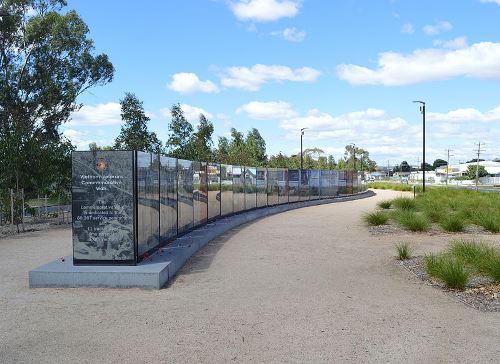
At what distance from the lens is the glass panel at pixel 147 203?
8999mm

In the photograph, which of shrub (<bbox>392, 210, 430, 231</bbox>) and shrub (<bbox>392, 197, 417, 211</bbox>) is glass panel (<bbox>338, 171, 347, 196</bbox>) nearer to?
shrub (<bbox>392, 197, 417, 211</bbox>)

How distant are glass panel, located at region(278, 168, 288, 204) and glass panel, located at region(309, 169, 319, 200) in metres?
3.77

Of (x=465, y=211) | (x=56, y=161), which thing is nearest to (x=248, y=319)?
(x=465, y=211)

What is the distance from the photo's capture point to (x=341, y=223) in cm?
1778

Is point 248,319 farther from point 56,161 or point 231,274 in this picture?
point 56,161

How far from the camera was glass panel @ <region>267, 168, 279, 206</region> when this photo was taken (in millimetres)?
23766

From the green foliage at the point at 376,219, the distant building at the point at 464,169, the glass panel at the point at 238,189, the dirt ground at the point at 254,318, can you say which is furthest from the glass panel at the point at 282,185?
the distant building at the point at 464,169

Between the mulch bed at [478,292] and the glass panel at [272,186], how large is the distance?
49.0ft

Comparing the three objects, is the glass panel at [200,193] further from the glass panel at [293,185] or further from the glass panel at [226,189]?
the glass panel at [293,185]

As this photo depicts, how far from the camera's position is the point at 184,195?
12977 mm

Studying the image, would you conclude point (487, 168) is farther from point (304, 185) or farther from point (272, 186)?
point (272, 186)

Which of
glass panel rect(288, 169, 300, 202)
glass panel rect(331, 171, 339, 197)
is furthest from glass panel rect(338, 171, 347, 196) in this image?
glass panel rect(288, 169, 300, 202)

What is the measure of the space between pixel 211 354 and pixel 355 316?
2.15m

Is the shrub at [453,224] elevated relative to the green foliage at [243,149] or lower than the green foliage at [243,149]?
lower
